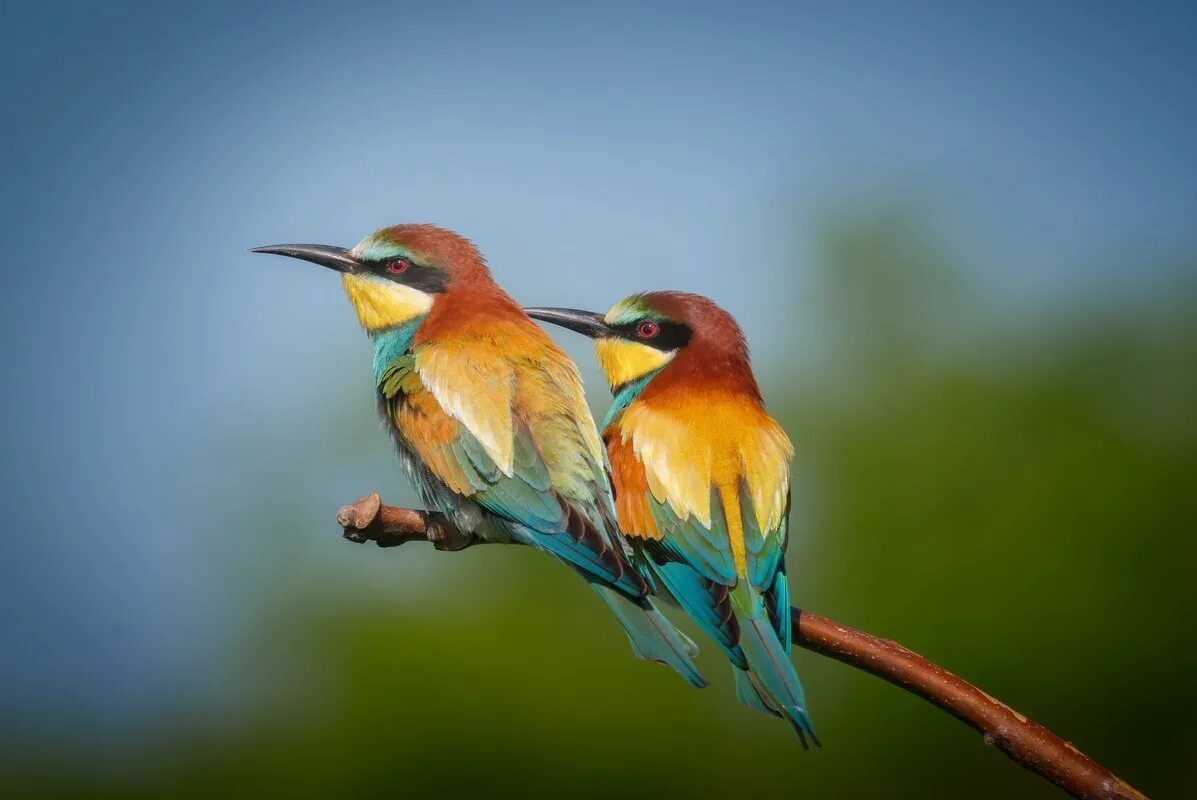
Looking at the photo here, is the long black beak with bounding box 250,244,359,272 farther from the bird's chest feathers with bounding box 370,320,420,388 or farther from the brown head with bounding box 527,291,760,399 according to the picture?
the brown head with bounding box 527,291,760,399

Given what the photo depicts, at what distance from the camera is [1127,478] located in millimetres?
6707

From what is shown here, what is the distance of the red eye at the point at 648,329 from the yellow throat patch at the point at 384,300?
16.7 inches

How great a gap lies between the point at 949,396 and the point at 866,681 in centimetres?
255

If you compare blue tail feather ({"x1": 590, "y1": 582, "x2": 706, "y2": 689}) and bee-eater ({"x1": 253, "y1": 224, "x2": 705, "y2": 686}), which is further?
bee-eater ({"x1": 253, "y1": 224, "x2": 705, "y2": 686})

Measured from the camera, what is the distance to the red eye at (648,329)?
2350 mm

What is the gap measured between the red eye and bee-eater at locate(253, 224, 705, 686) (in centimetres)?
19

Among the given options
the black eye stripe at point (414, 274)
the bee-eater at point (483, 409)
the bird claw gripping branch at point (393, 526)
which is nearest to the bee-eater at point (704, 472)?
the bee-eater at point (483, 409)

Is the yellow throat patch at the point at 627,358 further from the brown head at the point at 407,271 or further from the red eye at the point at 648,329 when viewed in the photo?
the brown head at the point at 407,271

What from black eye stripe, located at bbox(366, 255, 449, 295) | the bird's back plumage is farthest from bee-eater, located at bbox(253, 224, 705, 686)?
the bird's back plumage

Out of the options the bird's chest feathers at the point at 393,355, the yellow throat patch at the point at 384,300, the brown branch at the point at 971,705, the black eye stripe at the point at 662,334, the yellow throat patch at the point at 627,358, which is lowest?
the brown branch at the point at 971,705

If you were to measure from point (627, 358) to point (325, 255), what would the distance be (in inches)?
26.2

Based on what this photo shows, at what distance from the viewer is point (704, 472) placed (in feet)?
6.86

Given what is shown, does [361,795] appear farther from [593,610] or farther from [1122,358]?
[1122,358]

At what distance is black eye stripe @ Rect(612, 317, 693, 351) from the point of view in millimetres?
2332
